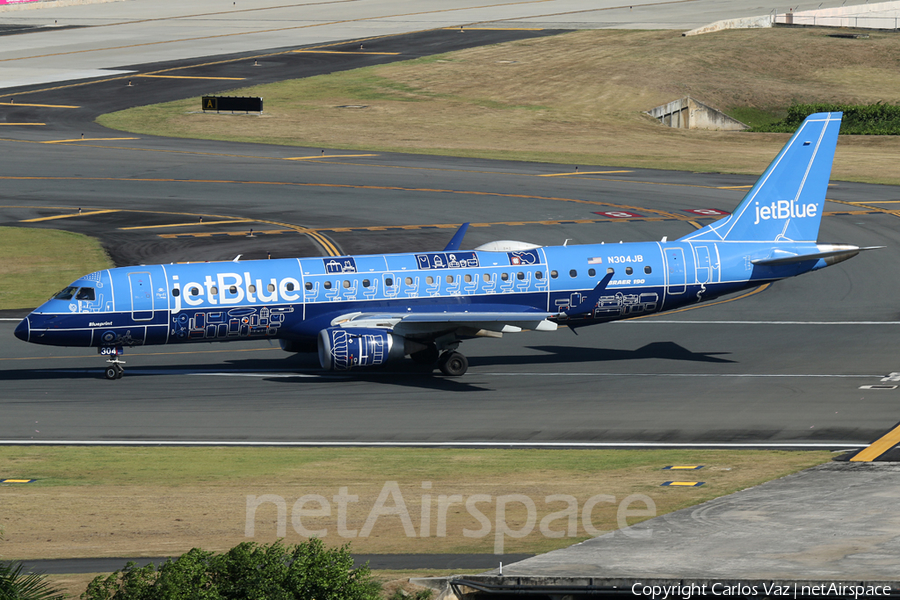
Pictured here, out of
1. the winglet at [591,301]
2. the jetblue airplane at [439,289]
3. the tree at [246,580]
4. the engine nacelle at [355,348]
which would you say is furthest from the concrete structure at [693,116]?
the tree at [246,580]

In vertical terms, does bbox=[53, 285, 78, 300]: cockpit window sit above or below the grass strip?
above

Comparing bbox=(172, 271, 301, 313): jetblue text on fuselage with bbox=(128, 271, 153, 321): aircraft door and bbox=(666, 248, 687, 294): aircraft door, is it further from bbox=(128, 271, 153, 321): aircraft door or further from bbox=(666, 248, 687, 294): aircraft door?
bbox=(666, 248, 687, 294): aircraft door

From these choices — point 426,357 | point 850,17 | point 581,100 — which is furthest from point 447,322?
point 850,17

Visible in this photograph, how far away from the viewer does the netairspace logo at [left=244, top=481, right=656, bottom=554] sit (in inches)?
1062

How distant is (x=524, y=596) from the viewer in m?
21.2

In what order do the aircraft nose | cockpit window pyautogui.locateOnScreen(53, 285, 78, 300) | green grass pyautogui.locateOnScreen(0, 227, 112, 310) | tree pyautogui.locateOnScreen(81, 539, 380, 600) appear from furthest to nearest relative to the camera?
→ green grass pyautogui.locateOnScreen(0, 227, 112, 310) → cockpit window pyautogui.locateOnScreen(53, 285, 78, 300) → the aircraft nose → tree pyautogui.locateOnScreen(81, 539, 380, 600)

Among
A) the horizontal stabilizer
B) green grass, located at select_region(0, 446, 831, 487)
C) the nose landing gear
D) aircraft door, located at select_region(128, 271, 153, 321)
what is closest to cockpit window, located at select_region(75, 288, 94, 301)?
aircraft door, located at select_region(128, 271, 153, 321)

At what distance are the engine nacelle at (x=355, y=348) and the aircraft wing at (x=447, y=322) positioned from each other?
0.61m

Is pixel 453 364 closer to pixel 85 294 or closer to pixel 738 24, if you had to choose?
pixel 85 294

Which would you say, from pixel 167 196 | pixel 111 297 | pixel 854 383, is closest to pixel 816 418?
pixel 854 383

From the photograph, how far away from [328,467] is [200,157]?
63342mm

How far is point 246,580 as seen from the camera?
61.2ft

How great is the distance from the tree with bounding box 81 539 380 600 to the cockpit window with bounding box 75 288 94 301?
83.5 ft

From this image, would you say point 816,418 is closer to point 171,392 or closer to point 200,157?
point 171,392
